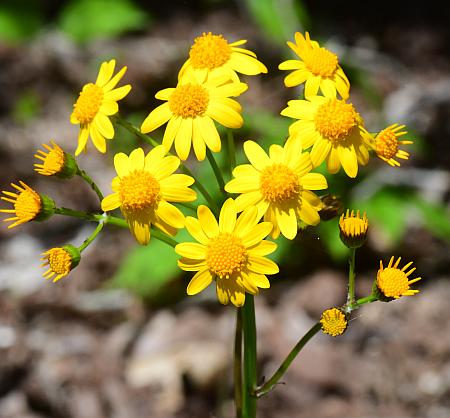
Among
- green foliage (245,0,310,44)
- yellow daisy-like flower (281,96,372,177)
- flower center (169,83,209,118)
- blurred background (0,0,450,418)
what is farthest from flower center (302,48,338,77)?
green foliage (245,0,310,44)

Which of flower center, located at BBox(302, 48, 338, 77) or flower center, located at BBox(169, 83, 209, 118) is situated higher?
flower center, located at BBox(302, 48, 338, 77)

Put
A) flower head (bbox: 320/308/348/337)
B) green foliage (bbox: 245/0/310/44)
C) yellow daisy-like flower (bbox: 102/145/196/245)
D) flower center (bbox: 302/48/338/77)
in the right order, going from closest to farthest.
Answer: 1. flower head (bbox: 320/308/348/337)
2. yellow daisy-like flower (bbox: 102/145/196/245)
3. flower center (bbox: 302/48/338/77)
4. green foliage (bbox: 245/0/310/44)

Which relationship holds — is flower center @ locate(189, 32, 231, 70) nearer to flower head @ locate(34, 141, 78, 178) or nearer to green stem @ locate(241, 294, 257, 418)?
flower head @ locate(34, 141, 78, 178)

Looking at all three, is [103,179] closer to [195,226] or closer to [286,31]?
[286,31]

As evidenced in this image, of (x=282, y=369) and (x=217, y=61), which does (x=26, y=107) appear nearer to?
(x=217, y=61)

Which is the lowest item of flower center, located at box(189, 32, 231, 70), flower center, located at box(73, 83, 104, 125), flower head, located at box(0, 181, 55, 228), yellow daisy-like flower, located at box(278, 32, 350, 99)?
flower head, located at box(0, 181, 55, 228)

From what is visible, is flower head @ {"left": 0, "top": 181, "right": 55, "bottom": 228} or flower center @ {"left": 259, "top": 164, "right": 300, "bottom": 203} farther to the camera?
flower head @ {"left": 0, "top": 181, "right": 55, "bottom": 228}

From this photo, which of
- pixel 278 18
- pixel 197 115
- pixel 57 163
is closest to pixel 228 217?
pixel 197 115

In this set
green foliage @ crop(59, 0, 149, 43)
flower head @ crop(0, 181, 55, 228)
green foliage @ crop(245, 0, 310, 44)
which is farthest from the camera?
green foliage @ crop(59, 0, 149, 43)
